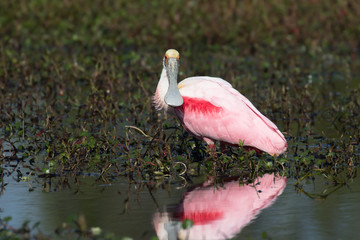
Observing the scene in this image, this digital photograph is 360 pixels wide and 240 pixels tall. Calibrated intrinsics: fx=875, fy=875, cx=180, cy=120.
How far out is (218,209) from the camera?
20.6 ft

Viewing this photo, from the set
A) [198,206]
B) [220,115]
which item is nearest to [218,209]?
[198,206]

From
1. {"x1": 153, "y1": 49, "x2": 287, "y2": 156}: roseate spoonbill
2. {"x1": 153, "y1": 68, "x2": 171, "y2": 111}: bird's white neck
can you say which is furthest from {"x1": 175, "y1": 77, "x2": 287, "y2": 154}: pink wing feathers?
Result: {"x1": 153, "y1": 68, "x2": 171, "y2": 111}: bird's white neck

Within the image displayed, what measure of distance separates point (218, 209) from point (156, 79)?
16.5 ft

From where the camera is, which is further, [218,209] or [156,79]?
[156,79]

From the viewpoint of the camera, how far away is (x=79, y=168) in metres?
7.59

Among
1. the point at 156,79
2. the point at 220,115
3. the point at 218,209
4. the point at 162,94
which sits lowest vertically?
the point at 218,209

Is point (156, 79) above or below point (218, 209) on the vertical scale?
above

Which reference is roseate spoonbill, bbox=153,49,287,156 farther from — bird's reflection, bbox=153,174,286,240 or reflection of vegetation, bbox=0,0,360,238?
bird's reflection, bbox=153,174,286,240

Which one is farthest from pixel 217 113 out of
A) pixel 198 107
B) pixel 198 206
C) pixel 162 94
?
pixel 198 206

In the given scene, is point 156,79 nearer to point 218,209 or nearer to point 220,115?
point 220,115

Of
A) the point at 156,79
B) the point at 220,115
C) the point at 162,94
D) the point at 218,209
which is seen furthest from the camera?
the point at 156,79

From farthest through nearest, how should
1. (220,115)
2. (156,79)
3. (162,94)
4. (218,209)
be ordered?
(156,79) < (162,94) < (220,115) < (218,209)

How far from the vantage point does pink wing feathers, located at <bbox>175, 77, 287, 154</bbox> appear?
25.0 feet

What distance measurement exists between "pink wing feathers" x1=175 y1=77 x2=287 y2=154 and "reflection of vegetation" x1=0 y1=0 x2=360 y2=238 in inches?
8.5
